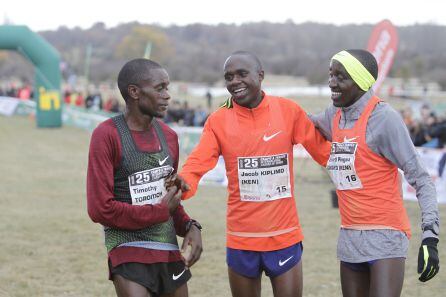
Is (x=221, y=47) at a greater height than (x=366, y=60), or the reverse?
(x=366, y=60)

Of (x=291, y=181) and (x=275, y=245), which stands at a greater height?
(x=291, y=181)

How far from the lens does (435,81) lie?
6031cm

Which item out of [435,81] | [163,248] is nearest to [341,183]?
[163,248]

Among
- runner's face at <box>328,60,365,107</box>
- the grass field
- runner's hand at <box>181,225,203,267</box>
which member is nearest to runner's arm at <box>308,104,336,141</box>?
runner's face at <box>328,60,365,107</box>

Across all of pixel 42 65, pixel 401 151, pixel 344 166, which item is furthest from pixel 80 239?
pixel 42 65

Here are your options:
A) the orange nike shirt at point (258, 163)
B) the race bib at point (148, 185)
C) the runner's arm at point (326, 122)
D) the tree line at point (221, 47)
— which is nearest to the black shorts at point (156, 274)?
the race bib at point (148, 185)

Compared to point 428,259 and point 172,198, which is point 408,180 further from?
point 172,198

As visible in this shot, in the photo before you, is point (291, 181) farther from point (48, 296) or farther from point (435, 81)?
point (435, 81)

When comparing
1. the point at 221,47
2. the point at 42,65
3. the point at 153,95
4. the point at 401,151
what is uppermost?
the point at 153,95

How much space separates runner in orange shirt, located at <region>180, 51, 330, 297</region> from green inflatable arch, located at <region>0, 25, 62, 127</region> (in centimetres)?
→ 2250

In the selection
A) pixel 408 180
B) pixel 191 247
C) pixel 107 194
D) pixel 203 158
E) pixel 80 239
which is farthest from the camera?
pixel 80 239

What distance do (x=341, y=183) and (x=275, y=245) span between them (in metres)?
0.55

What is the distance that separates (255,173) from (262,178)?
52 mm

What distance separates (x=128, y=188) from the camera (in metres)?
3.58
